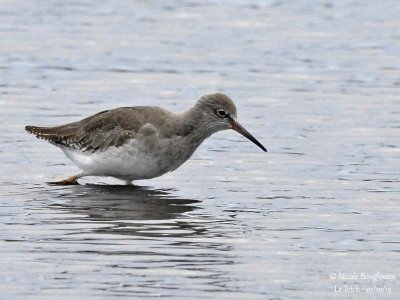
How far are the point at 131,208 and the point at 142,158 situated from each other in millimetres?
991

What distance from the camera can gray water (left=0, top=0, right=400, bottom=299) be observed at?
11.9 meters

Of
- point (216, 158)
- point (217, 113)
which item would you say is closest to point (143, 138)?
point (217, 113)

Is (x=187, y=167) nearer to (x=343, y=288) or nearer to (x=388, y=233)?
(x=388, y=233)

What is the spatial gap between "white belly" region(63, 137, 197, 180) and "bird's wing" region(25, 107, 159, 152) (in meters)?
0.16

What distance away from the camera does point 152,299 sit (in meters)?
11.0

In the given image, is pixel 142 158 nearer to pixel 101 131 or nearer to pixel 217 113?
pixel 101 131

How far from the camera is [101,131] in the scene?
16.4 meters

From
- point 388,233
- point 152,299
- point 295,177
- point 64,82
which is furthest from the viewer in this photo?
point 64,82

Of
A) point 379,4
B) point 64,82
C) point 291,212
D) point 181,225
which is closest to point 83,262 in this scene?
point 181,225

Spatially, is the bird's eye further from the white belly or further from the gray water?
the gray water

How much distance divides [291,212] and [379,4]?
1560 centimetres

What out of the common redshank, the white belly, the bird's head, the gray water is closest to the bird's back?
the common redshank

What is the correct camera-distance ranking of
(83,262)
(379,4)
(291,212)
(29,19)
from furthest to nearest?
(379,4) < (29,19) < (291,212) < (83,262)

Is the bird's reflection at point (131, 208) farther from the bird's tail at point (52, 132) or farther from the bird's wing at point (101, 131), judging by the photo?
the bird's tail at point (52, 132)
